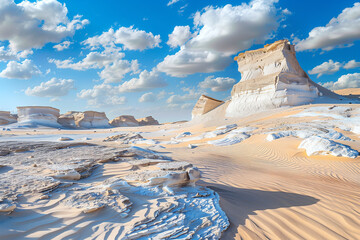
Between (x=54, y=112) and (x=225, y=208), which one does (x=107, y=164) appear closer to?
(x=225, y=208)

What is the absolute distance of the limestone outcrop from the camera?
147 feet

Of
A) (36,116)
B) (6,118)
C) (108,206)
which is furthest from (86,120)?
(108,206)

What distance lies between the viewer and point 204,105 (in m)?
33.8

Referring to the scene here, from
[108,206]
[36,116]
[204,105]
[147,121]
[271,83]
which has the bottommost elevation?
[108,206]

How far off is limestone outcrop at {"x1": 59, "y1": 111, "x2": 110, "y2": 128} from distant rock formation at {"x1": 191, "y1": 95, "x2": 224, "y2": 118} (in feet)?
77.3

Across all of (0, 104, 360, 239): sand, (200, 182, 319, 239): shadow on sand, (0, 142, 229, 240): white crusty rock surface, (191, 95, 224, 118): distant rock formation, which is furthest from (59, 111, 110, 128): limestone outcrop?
(200, 182, 319, 239): shadow on sand

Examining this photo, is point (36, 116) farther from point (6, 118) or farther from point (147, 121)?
point (147, 121)

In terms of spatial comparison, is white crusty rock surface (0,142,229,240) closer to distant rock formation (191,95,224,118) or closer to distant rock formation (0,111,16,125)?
distant rock formation (191,95,224,118)

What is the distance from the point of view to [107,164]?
15.2 ft

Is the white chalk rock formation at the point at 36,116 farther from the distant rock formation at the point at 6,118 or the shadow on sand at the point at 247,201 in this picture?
the shadow on sand at the point at 247,201

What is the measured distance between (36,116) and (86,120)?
31.8 ft

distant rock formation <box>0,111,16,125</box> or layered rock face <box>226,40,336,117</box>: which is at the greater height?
layered rock face <box>226,40,336,117</box>

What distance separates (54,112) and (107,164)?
42.2m

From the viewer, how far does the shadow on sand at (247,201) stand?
2584mm
